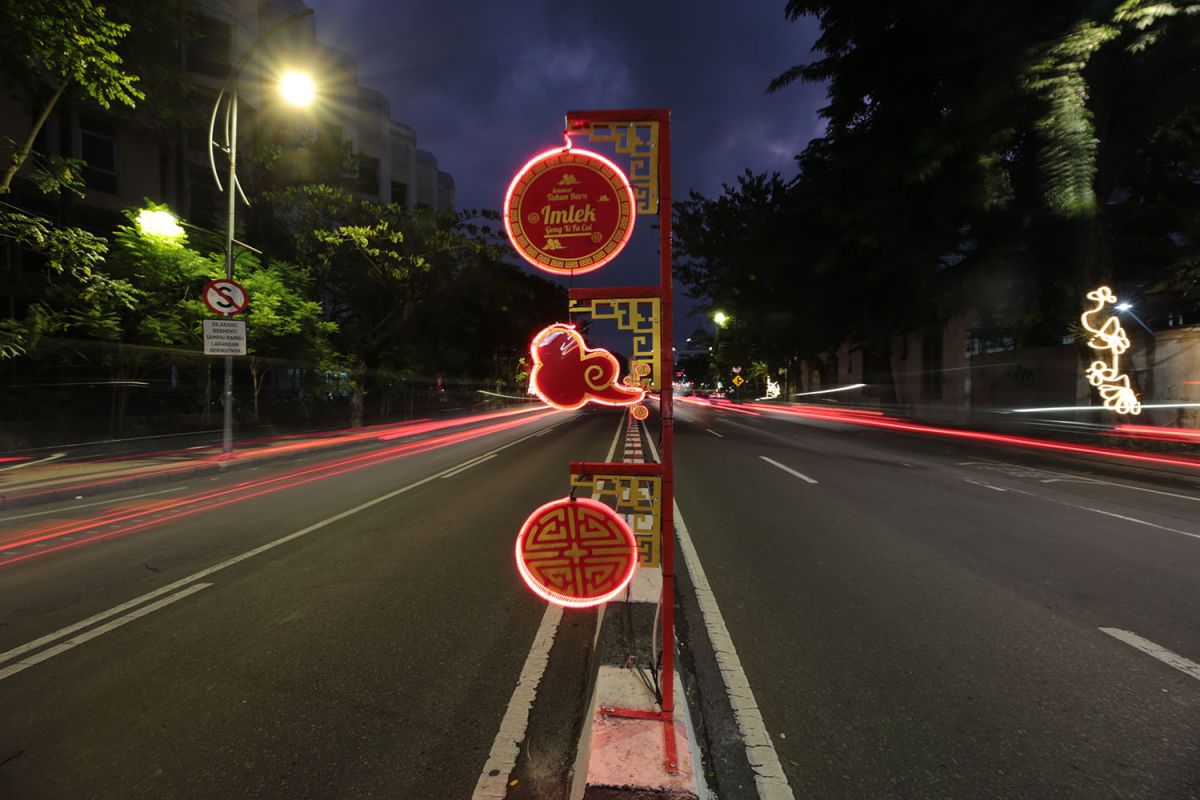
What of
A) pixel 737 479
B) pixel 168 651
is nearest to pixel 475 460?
pixel 737 479

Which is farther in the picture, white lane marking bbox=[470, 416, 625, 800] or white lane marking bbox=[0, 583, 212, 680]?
white lane marking bbox=[0, 583, 212, 680]

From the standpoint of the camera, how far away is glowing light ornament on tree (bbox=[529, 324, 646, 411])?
A: 2.62m

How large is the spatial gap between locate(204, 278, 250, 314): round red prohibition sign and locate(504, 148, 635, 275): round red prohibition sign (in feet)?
39.0

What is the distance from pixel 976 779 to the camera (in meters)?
2.48

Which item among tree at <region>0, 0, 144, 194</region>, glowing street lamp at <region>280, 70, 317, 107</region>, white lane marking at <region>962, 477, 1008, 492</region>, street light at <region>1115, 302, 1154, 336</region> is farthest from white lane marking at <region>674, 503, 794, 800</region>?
street light at <region>1115, 302, 1154, 336</region>

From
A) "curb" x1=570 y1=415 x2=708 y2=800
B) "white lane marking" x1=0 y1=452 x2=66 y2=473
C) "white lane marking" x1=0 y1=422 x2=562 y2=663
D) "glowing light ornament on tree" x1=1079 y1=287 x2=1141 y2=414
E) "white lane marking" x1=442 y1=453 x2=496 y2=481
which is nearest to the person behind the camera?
"curb" x1=570 y1=415 x2=708 y2=800

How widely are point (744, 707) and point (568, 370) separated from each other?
204cm

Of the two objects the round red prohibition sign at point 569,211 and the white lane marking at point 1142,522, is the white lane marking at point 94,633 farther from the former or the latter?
the white lane marking at point 1142,522

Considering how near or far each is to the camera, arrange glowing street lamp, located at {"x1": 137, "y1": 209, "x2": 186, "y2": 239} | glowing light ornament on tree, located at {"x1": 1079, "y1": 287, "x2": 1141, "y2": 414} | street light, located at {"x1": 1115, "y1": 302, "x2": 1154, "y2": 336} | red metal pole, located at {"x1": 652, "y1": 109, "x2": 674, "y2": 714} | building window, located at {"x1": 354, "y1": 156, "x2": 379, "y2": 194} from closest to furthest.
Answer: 1. red metal pole, located at {"x1": 652, "y1": 109, "x2": 674, "y2": 714}
2. glowing street lamp, located at {"x1": 137, "y1": 209, "x2": 186, "y2": 239}
3. glowing light ornament on tree, located at {"x1": 1079, "y1": 287, "x2": 1141, "y2": 414}
4. street light, located at {"x1": 1115, "y1": 302, "x2": 1154, "y2": 336}
5. building window, located at {"x1": 354, "y1": 156, "x2": 379, "y2": 194}

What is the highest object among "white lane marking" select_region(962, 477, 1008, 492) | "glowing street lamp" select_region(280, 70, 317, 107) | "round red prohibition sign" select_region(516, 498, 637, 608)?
"glowing street lamp" select_region(280, 70, 317, 107)

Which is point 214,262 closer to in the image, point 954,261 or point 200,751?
point 200,751

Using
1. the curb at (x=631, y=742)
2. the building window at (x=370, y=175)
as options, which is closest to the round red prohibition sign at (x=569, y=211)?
the curb at (x=631, y=742)

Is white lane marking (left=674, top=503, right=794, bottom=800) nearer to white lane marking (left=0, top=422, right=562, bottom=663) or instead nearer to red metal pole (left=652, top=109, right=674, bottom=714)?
red metal pole (left=652, top=109, right=674, bottom=714)

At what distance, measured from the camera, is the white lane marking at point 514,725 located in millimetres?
2432
